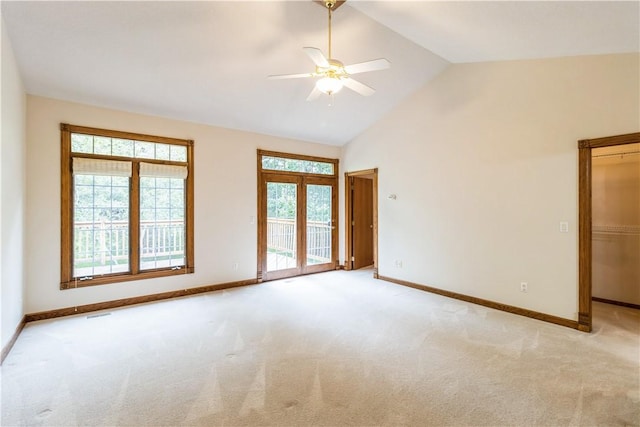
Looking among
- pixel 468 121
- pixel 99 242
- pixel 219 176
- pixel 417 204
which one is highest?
pixel 468 121

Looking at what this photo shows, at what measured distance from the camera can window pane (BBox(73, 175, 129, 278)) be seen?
159 inches

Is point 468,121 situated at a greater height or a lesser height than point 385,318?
greater

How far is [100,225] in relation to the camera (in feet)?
13.8

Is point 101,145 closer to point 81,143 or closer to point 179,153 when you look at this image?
point 81,143

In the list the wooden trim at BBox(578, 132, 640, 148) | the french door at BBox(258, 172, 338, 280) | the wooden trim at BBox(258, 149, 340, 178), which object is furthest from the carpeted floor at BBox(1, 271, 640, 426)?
the wooden trim at BBox(258, 149, 340, 178)

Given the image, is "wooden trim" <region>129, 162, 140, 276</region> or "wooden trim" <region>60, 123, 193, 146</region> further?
"wooden trim" <region>129, 162, 140, 276</region>

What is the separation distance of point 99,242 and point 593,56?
6357mm

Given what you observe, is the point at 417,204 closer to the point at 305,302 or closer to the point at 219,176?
the point at 305,302

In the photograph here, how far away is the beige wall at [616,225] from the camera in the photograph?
4.20m

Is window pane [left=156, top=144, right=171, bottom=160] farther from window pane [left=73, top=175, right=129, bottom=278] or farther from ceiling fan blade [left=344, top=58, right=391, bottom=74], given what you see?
ceiling fan blade [left=344, top=58, right=391, bottom=74]

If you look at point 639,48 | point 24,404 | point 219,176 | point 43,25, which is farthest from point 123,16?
point 639,48

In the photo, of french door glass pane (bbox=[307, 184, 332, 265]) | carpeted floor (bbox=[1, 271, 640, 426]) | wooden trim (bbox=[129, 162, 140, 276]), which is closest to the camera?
carpeted floor (bbox=[1, 271, 640, 426])

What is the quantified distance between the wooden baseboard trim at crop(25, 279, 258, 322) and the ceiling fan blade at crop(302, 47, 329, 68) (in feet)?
12.6

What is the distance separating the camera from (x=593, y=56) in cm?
333
